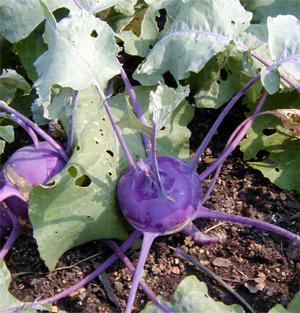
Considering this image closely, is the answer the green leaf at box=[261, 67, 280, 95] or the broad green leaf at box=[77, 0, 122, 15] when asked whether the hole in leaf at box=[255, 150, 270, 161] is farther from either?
the broad green leaf at box=[77, 0, 122, 15]

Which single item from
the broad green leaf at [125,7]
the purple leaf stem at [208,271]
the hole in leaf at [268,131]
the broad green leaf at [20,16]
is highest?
the broad green leaf at [20,16]

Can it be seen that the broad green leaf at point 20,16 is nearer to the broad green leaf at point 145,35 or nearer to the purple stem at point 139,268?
the broad green leaf at point 145,35

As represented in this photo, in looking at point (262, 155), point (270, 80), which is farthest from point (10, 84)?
point (262, 155)

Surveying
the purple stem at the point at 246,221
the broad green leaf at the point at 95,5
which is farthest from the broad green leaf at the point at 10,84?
the purple stem at the point at 246,221

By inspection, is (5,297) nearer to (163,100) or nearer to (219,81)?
(163,100)

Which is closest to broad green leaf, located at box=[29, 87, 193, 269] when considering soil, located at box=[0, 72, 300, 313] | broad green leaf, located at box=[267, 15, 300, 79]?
soil, located at box=[0, 72, 300, 313]

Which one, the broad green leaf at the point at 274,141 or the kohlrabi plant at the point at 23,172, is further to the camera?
the broad green leaf at the point at 274,141
